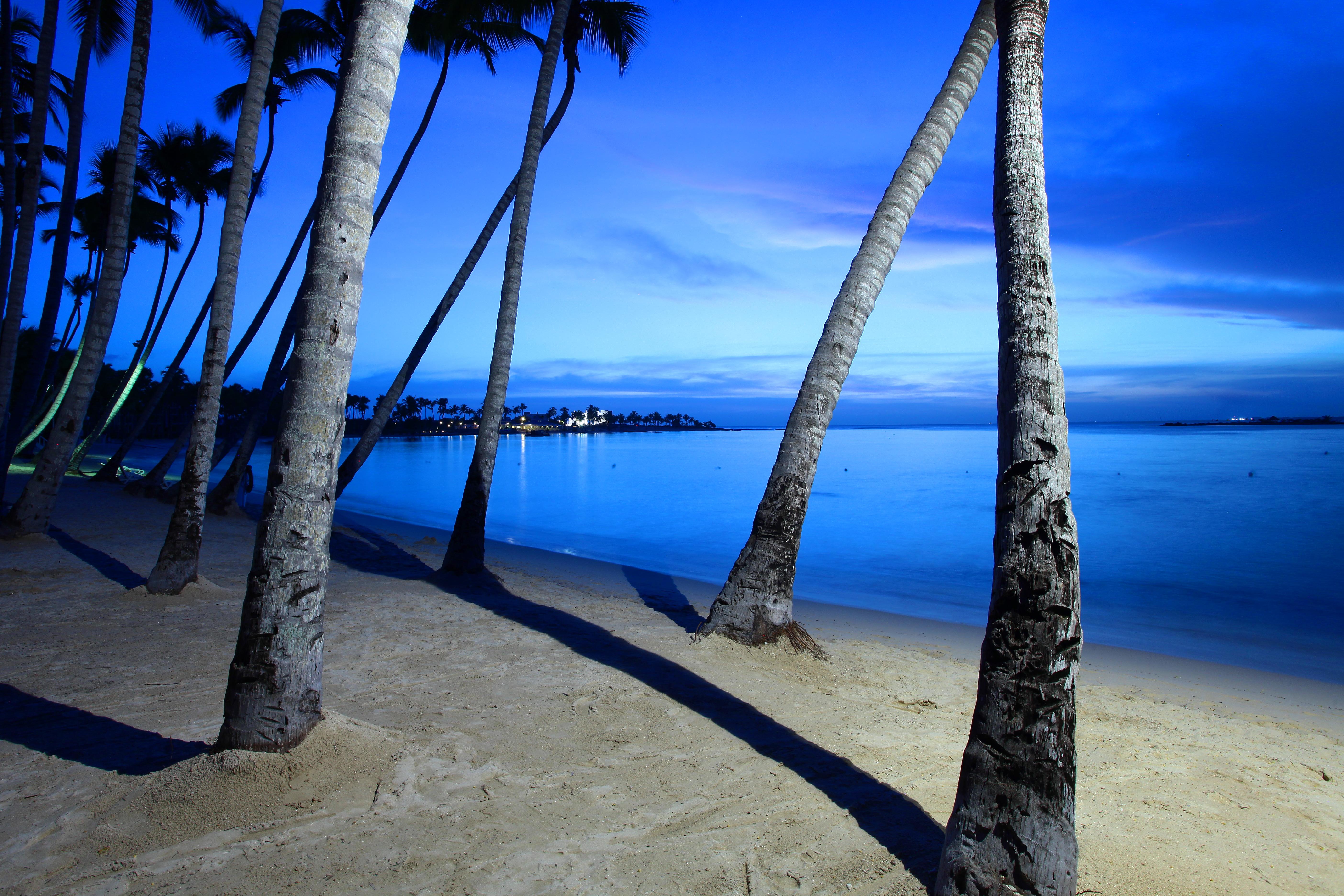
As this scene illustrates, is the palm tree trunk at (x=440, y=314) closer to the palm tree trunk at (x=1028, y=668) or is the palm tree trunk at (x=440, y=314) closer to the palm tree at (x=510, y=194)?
the palm tree at (x=510, y=194)

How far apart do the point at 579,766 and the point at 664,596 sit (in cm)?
575

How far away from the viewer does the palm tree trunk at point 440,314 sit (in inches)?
504

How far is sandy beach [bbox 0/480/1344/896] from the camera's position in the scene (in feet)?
9.05

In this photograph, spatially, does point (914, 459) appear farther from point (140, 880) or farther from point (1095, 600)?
point (140, 880)

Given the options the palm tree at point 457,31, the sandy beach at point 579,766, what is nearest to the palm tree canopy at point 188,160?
the palm tree at point 457,31

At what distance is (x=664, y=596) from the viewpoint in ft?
30.9

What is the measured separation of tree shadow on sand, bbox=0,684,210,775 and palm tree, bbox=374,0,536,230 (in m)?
9.95

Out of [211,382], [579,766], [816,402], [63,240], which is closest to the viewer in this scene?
[579,766]

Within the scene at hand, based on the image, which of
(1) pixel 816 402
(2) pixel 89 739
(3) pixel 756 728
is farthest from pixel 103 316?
(3) pixel 756 728

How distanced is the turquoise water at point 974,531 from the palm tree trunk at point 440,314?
5704mm

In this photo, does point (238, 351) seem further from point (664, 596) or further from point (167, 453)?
point (664, 596)

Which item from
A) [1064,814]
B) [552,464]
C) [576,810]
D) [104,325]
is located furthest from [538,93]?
[552,464]

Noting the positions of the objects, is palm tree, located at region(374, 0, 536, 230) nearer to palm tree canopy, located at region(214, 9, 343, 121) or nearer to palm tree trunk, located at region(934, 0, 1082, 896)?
palm tree canopy, located at region(214, 9, 343, 121)

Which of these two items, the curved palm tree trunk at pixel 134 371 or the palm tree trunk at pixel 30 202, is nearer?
the palm tree trunk at pixel 30 202
